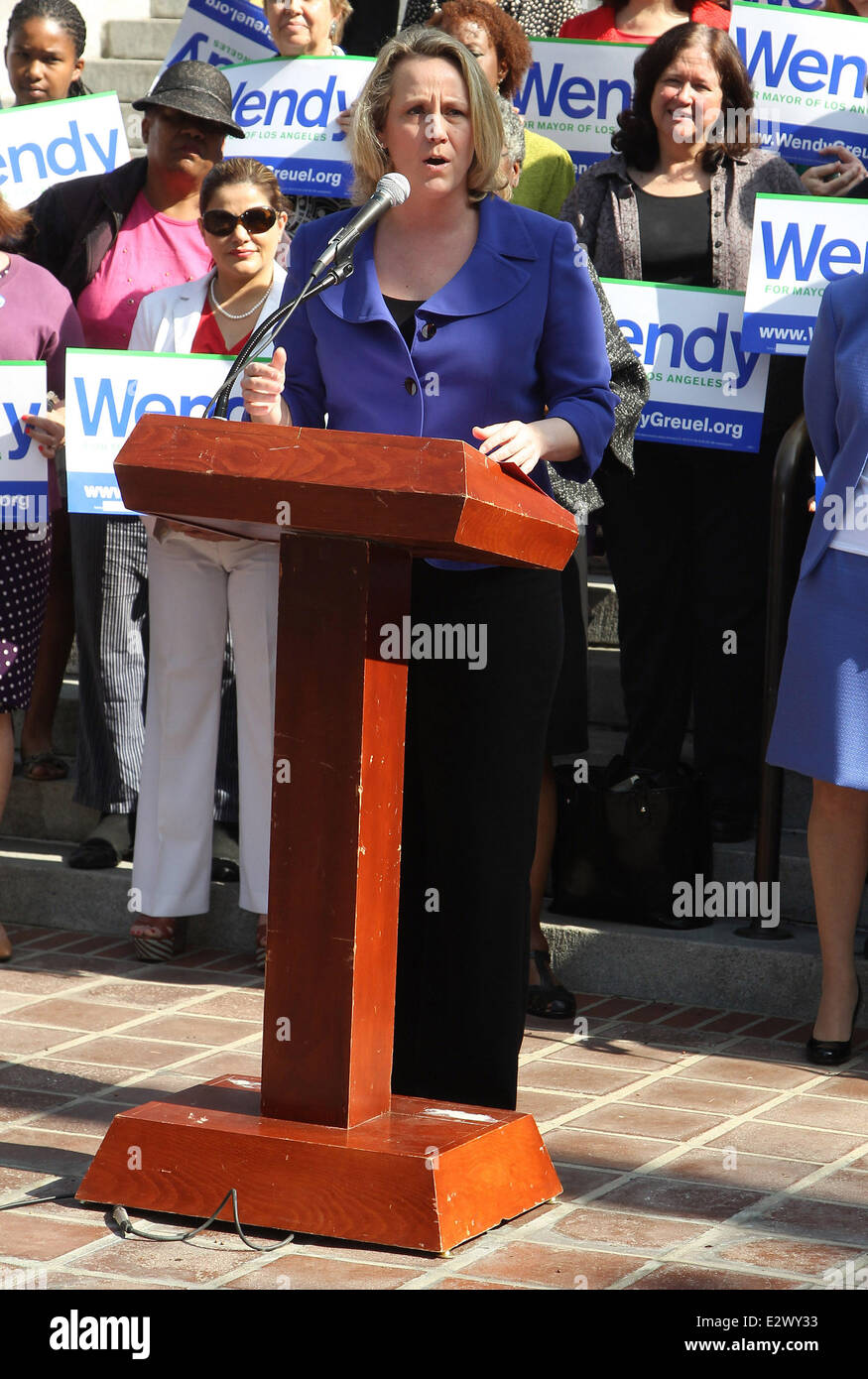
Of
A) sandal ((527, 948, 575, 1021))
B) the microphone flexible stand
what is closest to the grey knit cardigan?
sandal ((527, 948, 575, 1021))

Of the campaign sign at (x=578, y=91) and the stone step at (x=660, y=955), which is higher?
the campaign sign at (x=578, y=91)

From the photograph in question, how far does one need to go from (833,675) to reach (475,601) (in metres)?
1.49

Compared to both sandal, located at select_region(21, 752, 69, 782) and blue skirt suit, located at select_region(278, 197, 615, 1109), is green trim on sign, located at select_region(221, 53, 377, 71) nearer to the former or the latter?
sandal, located at select_region(21, 752, 69, 782)

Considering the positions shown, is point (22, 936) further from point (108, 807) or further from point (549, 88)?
point (549, 88)

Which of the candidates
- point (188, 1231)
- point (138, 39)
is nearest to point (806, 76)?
point (188, 1231)

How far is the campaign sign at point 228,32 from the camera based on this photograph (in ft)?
26.4

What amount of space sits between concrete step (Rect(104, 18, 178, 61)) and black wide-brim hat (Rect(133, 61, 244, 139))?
5.40 meters

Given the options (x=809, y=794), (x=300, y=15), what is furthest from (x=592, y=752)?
(x=300, y=15)

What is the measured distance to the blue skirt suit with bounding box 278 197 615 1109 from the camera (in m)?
3.65

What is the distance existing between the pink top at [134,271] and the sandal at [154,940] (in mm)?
1928

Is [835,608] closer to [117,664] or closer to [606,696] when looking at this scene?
[606,696]

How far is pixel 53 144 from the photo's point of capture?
23.1 ft

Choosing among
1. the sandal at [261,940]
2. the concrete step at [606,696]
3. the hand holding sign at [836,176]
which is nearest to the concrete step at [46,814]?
the sandal at [261,940]

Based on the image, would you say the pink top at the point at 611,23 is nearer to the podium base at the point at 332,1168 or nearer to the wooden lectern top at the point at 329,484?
the wooden lectern top at the point at 329,484
